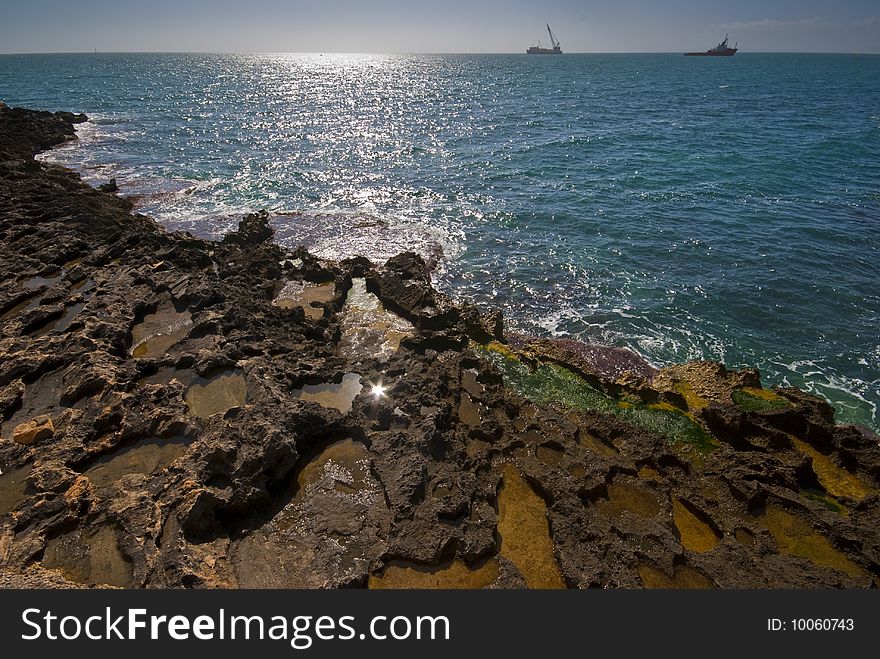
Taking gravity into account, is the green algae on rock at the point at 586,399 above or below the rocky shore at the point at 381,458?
below

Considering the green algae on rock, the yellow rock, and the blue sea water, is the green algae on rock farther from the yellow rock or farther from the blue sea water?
the yellow rock

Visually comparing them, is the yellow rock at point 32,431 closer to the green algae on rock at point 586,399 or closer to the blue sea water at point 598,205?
the green algae on rock at point 586,399

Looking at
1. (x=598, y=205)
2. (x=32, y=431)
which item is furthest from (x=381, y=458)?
(x=598, y=205)

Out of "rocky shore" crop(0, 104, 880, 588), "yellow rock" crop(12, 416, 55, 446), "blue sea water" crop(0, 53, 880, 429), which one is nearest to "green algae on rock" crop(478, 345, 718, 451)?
"rocky shore" crop(0, 104, 880, 588)

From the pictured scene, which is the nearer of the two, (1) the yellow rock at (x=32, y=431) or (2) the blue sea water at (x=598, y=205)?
(1) the yellow rock at (x=32, y=431)

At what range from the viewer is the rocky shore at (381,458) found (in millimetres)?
8430

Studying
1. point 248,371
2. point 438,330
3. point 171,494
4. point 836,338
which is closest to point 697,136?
point 836,338

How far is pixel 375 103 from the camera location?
3334 inches

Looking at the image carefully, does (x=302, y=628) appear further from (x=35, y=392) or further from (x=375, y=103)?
(x=375, y=103)

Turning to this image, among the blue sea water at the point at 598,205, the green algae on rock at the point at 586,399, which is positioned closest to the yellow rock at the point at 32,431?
the green algae on rock at the point at 586,399

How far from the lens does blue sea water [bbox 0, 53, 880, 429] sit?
62.3 ft

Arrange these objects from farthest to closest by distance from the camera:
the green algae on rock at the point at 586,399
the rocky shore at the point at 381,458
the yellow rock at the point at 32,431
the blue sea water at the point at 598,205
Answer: the blue sea water at the point at 598,205
the green algae on rock at the point at 586,399
the yellow rock at the point at 32,431
the rocky shore at the point at 381,458

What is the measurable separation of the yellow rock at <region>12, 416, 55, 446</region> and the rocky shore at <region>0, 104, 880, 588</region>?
0.03 metres

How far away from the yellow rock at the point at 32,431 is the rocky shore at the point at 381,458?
0.11ft
